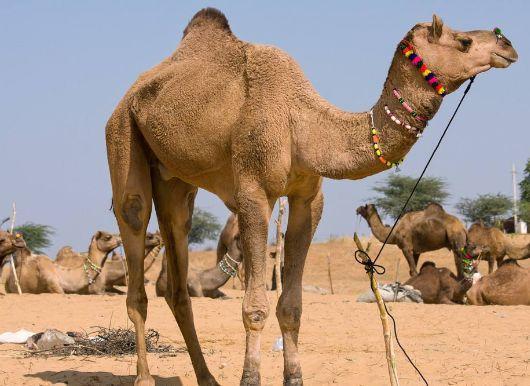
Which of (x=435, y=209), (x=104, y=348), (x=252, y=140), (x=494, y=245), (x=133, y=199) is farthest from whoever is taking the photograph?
(x=494, y=245)

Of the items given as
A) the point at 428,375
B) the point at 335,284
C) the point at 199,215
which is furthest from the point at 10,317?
the point at 199,215

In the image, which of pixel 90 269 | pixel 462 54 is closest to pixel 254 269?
pixel 462 54

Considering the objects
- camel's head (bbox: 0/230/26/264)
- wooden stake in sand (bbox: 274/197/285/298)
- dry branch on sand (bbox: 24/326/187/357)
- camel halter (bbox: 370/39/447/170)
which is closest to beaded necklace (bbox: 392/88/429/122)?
camel halter (bbox: 370/39/447/170)

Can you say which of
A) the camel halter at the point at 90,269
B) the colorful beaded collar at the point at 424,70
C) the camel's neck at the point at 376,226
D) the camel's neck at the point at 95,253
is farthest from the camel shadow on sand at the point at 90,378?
the camel's neck at the point at 376,226

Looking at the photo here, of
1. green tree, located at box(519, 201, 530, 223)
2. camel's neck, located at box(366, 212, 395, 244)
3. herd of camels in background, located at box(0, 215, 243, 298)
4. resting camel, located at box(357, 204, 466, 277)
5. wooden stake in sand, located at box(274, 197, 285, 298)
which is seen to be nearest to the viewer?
wooden stake in sand, located at box(274, 197, 285, 298)

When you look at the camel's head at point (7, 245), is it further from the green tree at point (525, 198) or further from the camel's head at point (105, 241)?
the green tree at point (525, 198)

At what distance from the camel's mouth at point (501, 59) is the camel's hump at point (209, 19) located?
223 centimetres

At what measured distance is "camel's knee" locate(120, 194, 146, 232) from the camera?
728 cm

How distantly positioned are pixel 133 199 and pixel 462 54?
294cm

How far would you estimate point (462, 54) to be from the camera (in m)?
5.66

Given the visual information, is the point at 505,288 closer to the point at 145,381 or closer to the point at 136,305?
the point at 136,305

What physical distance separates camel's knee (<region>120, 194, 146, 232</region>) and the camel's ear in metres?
2.77

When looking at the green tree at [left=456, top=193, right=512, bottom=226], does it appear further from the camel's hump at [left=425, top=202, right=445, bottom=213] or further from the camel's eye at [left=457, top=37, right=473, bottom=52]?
the camel's eye at [left=457, top=37, right=473, bottom=52]

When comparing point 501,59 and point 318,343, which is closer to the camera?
point 501,59
